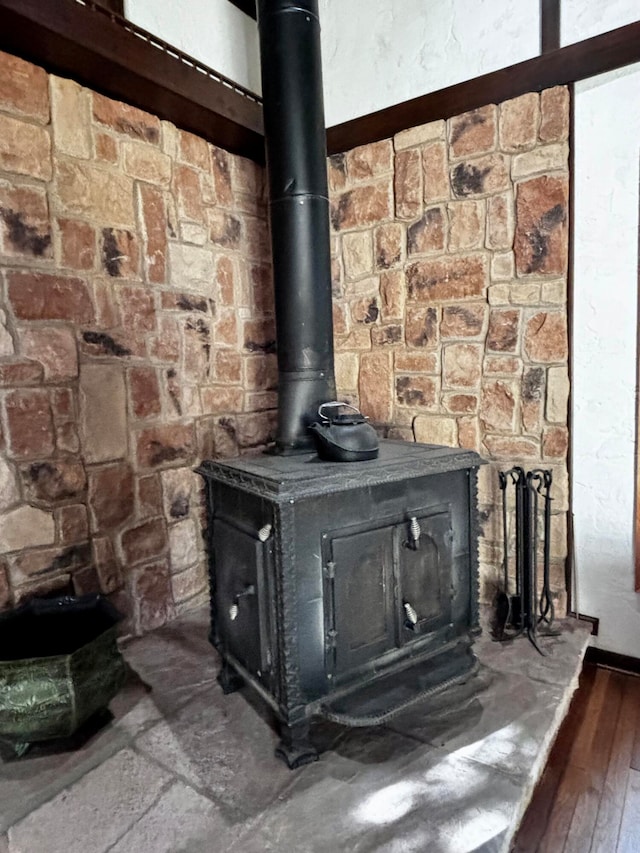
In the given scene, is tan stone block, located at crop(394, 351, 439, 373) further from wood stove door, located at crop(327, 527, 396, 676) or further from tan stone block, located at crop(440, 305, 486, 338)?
wood stove door, located at crop(327, 527, 396, 676)

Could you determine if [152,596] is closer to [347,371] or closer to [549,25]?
[347,371]

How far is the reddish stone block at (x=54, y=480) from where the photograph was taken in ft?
5.48

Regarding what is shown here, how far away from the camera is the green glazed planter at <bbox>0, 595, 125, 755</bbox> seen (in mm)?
1339

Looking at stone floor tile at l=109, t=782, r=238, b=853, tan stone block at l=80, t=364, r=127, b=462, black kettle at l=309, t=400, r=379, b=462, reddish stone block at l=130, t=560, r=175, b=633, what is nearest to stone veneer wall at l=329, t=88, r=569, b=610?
black kettle at l=309, t=400, r=379, b=462

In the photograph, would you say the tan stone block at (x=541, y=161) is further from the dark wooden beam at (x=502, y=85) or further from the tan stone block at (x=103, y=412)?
the tan stone block at (x=103, y=412)

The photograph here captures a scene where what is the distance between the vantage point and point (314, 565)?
1.34m

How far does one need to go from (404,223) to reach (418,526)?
4.17ft

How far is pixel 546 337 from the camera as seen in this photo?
1.86m

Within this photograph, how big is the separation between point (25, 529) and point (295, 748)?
1044 mm

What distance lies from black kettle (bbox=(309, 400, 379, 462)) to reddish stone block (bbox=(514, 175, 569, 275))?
88 cm

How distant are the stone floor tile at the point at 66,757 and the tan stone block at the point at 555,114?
2.22 meters

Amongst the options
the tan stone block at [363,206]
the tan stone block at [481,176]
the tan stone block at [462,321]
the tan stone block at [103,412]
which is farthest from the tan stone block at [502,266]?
the tan stone block at [103,412]

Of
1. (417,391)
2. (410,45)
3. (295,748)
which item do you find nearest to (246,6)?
(410,45)

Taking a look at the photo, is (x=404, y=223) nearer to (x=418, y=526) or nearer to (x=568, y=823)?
(x=418, y=526)
